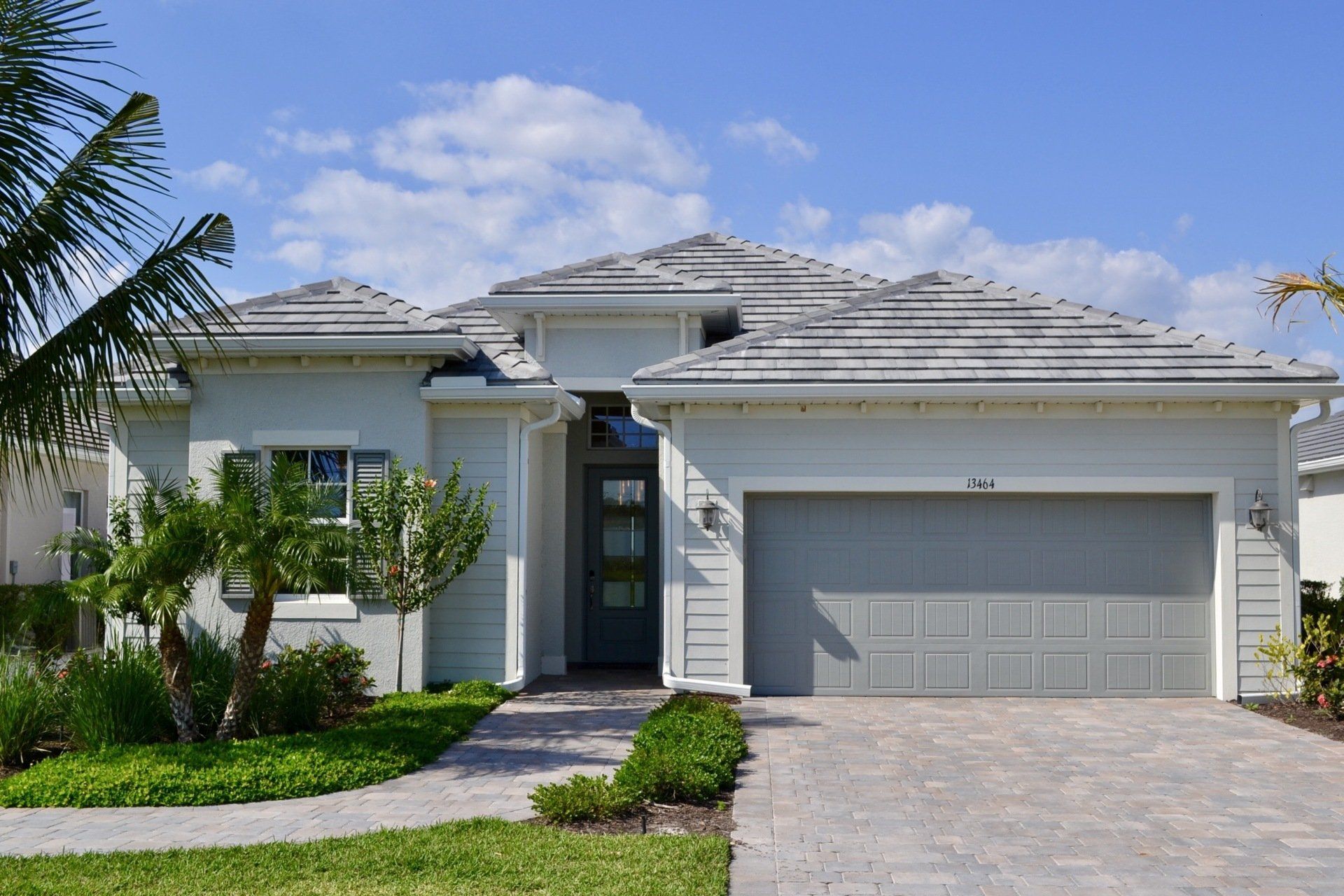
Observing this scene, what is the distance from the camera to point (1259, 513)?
11188mm

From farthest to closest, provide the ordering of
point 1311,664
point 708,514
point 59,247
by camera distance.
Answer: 1. point 708,514
2. point 1311,664
3. point 59,247

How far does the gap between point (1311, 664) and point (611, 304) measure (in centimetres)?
840

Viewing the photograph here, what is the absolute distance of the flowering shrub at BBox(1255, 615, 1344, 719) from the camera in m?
10.2

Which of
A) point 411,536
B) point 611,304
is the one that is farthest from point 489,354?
point 411,536

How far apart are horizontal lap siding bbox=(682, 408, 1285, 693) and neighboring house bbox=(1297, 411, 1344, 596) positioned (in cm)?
857

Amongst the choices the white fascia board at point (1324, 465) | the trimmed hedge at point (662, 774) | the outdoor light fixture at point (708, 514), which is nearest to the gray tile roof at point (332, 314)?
the outdoor light fixture at point (708, 514)

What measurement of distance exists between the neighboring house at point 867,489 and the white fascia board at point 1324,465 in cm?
872

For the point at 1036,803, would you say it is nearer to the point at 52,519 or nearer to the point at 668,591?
the point at 668,591

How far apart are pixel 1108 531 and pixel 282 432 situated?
8.96 metres

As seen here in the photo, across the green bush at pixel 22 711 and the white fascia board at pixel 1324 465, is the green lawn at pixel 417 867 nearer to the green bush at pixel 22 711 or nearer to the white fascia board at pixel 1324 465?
the green bush at pixel 22 711

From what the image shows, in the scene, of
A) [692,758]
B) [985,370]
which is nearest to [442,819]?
[692,758]

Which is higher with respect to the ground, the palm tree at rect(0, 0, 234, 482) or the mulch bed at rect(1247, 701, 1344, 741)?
the palm tree at rect(0, 0, 234, 482)

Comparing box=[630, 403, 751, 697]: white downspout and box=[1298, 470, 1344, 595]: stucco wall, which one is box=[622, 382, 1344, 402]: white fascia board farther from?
box=[1298, 470, 1344, 595]: stucco wall

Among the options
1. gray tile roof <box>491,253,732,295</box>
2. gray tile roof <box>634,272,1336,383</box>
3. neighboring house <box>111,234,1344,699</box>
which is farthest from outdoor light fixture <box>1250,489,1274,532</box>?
gray tile roof <box>491,253,732,295</box>
